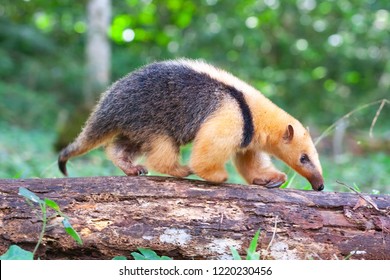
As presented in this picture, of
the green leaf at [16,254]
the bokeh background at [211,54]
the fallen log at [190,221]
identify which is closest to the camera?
the green leaf at [16,254]

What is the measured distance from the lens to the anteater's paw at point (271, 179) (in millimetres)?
5255

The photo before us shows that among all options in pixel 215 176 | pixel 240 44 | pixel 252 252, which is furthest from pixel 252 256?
pixel 240 44

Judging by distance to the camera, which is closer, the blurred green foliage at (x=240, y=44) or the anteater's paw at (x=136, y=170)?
the anteater's paw at (x=136, y=170)

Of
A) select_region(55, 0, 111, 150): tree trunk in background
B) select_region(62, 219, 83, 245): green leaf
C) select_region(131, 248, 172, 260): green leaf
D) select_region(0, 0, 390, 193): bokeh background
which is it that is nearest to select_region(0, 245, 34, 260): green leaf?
select_region(62, 219, 83, 245): green leaf

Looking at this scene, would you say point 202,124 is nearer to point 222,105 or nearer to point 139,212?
point 222,105

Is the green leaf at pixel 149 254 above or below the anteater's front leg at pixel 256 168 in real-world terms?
below

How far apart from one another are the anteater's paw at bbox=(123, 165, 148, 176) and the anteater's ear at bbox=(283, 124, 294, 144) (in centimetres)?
141

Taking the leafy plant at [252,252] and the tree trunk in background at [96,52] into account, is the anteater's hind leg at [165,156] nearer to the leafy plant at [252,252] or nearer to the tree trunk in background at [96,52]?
the leafy plant at [252,252]

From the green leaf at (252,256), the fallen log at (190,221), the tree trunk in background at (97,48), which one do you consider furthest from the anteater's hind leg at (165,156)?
the tree trunk in background at (97,48)

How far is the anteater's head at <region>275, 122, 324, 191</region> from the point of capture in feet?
17.3

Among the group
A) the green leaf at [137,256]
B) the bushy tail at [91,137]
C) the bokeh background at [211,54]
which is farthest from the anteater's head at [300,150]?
the bokeh background at [211,54]

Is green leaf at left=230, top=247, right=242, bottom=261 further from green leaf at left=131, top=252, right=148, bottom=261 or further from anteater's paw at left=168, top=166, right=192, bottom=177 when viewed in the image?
anteater's paw at left=168, top=166, right=192, bottom=177

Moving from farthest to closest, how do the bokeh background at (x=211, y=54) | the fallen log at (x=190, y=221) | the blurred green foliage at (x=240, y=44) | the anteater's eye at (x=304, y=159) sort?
the blurred green foliage at (x=240, y=44), the bokeh background at (x=211, y=54), the anteater's eye at (x=304, y=159), the fallen log at (x=190, y=221)
